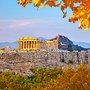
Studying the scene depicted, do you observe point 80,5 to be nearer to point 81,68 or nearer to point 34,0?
point 34,0

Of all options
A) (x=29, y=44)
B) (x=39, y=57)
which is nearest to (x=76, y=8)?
(x=39, y=57)

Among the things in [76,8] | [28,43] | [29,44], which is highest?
[76,8]

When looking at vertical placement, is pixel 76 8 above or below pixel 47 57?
above

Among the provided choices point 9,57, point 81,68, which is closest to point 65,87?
point 81,68

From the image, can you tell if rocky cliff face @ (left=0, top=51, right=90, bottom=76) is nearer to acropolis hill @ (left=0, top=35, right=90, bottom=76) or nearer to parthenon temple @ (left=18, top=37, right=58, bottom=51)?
acropolis hill @ (left=0, top=35, right=90, bottom=76)

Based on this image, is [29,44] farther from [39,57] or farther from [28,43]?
[39,57]

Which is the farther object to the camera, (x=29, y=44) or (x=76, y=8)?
(x=29, y=44)

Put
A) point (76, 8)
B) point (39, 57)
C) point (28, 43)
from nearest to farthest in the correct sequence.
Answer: point (76, 8)
point (39, 57)
point (28, 43)

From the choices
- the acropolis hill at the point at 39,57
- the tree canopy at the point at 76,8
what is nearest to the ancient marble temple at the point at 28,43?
the acropolis hill at the point at 39,57

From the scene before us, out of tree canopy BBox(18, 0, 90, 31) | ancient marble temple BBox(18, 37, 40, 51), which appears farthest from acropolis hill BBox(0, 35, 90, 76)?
tree canopy BBox(18, 0, 90, 31)

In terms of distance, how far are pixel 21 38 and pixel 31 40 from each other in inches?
63.5

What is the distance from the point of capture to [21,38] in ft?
182

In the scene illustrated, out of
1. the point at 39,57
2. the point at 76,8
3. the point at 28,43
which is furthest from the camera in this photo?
the point at 28,43

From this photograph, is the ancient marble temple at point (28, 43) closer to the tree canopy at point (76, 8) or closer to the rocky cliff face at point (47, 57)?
the rocky cliff face at point (47, 57)
